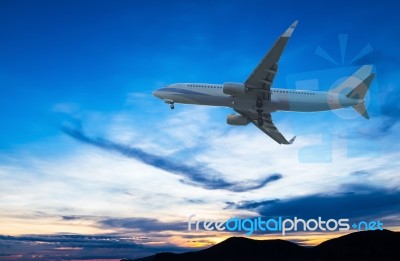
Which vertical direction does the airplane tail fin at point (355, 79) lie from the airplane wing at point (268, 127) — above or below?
above

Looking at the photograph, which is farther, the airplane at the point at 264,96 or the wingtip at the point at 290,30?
the airplane at the point at 264,96

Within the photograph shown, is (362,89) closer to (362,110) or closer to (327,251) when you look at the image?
(362,110)

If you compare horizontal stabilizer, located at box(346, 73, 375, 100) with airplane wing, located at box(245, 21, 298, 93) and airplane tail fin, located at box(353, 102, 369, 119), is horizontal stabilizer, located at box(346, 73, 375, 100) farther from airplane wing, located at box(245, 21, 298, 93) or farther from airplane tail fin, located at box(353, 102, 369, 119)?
airplane wing, located at box(245, 21, 298, 93)

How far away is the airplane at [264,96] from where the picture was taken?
215 ft

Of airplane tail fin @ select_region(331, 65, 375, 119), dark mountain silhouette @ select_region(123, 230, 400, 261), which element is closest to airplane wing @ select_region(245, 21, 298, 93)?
airplane tail fin @ select_region(331, 65, 375, 119)

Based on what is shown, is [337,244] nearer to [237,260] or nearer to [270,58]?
[237,260]

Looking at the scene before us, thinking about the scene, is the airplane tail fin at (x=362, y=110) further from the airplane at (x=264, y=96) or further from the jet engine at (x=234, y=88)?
the jet engine at (x=234, y=88)

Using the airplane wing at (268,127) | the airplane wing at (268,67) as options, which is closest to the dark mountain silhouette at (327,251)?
the airplane wing at (268,127)

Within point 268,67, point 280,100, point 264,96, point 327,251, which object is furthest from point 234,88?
point 327,251

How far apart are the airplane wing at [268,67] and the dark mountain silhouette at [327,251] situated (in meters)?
56.0

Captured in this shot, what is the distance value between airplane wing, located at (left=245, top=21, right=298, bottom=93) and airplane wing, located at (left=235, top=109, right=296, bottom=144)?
9.93 m

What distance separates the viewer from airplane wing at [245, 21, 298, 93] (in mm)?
55031

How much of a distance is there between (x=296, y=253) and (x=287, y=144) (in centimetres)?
5428

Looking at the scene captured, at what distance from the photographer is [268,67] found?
61469mm
